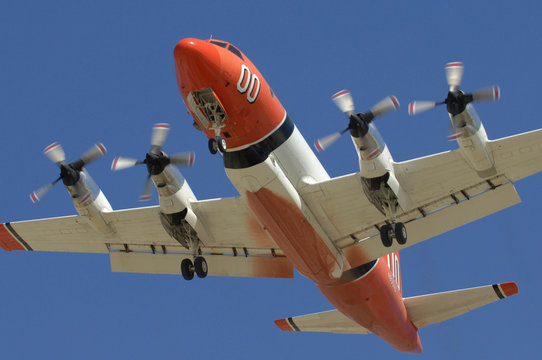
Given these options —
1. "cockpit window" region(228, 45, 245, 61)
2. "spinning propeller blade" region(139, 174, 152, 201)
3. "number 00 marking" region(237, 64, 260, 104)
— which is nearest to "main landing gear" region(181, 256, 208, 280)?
"spinning propeller blade" region(139, 174, 152, 201)

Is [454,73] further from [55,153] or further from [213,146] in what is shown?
[55,153]

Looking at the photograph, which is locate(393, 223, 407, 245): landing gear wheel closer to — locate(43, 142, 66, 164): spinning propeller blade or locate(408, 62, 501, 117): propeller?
locate(408, 62, 501, 117): propeller

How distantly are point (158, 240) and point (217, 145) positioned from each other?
6974 millimetres

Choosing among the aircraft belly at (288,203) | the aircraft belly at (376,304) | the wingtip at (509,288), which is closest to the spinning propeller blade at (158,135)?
the aircraft belly at (288,203)

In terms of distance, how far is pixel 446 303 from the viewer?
29.1m

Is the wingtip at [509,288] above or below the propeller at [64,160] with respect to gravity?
below

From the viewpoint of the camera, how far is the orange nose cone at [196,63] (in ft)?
72.1

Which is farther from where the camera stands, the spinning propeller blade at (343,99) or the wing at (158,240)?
the wing at (158,240)

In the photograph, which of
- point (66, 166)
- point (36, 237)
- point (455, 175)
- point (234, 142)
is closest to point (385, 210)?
point (455, 175)

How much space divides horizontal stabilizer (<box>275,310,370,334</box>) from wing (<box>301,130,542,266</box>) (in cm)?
Result: 460

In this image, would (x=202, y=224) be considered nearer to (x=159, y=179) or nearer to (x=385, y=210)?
(x=159, y=179)

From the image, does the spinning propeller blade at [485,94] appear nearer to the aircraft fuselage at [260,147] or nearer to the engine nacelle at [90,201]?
the aircraft fuselage at [260,147]

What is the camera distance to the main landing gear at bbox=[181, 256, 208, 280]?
26562 millimetres

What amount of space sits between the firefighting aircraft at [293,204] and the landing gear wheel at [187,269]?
0.03m
